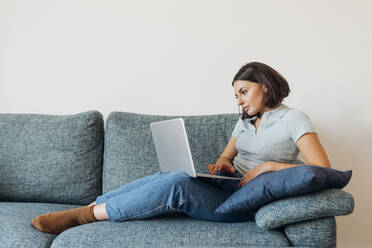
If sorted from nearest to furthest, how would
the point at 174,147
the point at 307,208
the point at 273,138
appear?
the point at 307,208 < the point at 174,147 < the point at 273,138

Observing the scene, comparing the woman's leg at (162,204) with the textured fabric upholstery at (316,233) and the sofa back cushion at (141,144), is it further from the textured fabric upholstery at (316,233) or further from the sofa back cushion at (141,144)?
the sofa back cushion at (141,144)

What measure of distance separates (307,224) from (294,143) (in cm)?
45

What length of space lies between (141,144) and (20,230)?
A: 73cm

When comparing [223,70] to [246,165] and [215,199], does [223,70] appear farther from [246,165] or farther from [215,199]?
[215,199]

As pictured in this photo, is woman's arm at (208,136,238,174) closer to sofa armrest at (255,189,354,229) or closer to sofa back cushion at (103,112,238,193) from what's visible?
sofa back cushion at (103,112,238,193)

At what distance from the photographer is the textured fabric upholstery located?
1.27m

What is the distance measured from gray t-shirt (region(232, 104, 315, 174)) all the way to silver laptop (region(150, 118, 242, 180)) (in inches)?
9.0

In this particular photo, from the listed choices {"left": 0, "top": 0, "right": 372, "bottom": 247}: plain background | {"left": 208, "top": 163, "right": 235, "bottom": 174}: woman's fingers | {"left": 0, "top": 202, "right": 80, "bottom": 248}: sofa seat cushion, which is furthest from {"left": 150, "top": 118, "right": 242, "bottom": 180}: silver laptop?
{"left": 0, "top": 0, "right": 372, "bottom": 247}: plain background

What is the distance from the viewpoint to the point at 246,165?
1.79m

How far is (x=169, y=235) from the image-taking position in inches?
52.5

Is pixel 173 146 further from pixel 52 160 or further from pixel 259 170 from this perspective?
pixel 52 160

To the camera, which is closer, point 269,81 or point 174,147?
point 174,147

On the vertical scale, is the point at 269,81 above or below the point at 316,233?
above

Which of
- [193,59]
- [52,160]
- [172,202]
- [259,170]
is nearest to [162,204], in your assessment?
[172,202]
